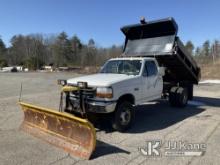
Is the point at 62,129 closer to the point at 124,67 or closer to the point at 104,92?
the point at 104,92

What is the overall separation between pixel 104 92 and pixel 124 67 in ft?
6.41

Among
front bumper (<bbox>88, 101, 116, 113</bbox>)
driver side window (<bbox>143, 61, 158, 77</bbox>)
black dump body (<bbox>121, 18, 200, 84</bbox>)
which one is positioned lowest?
front bumper (<bbox>88, 101, 116, 113</bbox>)

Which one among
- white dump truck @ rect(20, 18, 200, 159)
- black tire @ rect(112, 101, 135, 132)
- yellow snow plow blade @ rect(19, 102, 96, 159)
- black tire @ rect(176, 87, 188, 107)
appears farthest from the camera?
black tire @ rect(176, 87, 188, 107)

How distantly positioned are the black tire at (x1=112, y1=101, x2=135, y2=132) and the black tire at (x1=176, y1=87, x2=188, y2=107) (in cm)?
370

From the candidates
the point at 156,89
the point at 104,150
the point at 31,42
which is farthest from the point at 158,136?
the point at 31,42

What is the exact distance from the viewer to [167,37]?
934 cm

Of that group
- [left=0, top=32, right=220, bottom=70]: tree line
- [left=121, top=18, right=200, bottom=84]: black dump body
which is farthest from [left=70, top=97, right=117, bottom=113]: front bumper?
[left=0, top=32, right=220, bottom=70]: tree line

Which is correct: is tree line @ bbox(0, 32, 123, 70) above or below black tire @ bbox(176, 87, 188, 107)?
above

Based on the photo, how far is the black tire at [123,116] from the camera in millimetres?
6613

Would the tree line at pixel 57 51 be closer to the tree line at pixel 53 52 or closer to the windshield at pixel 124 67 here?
the tree line at pixel 53 52

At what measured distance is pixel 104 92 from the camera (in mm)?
6289

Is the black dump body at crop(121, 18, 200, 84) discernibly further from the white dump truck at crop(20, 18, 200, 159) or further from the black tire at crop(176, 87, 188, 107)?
the black tire at crop(176, 87, 188, 107)

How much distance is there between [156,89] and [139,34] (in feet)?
9.44

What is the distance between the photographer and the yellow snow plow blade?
203 inches
